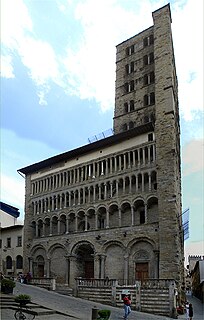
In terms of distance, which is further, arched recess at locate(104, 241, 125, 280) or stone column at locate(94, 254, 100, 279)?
stone column at locate(94, 254, 100, 279)

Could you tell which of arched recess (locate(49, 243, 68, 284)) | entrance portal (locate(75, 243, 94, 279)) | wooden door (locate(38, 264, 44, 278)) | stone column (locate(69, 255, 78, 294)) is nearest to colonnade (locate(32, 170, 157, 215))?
arched recess (locate(49, 243, 68, 284))

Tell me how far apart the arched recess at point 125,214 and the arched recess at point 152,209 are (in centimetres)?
217

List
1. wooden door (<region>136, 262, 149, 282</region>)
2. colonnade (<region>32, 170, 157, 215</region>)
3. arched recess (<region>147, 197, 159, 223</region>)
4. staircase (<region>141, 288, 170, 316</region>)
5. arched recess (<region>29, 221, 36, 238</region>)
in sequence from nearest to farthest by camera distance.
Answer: staircase (<region>141, 288, 170, 316</region>), wooden door (<region>136, 262, 149, 282</region>), arched recess (<region>147, 197, 159, 223</region>), colonnade (<region>32, 170, 157, 215</region>), arched recess (<region>29, 221, 36, 238</region>)

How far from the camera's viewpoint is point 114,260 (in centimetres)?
3794

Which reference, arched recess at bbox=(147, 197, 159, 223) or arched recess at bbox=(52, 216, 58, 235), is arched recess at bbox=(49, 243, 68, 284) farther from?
arched recess at bbox=(147, 197, 159, 223)

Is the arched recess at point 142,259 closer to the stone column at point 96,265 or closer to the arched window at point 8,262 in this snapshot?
the stone column at point 96,265

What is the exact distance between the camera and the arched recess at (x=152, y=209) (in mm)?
37312

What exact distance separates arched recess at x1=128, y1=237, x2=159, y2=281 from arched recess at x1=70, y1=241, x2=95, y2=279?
566 cm

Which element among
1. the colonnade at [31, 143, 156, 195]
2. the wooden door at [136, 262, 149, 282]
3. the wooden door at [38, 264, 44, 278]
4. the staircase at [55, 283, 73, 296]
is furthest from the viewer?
the wooden door at [38, 264, 44, 278]

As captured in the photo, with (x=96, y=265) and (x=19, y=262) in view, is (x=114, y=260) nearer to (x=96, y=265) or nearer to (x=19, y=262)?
(x=96, y=265)

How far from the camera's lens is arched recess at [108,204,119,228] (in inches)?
1570

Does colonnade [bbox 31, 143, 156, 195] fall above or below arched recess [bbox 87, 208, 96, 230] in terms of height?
above

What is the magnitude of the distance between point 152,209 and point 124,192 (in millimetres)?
3239

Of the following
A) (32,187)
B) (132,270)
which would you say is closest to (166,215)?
(132,270)
